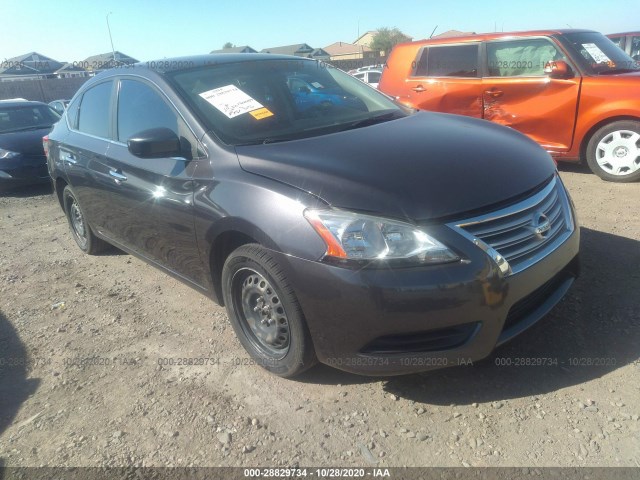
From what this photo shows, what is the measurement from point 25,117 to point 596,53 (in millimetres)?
9201

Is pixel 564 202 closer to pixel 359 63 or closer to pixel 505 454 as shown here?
pixel 505 454

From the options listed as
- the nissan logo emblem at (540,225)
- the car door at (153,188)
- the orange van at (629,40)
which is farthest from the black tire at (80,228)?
the orange van at (629,40)

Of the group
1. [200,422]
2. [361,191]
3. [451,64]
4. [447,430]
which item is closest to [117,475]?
[200,422]

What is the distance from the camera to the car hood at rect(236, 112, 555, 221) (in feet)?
7.26

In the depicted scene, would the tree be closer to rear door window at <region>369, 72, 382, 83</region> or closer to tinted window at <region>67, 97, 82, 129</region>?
rear door window at <region>369, 72, 382, 83</region>

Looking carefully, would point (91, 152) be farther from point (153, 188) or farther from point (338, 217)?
point (338, 217)

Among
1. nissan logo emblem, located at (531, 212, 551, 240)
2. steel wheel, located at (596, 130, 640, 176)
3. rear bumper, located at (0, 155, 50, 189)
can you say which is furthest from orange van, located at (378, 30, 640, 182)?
rear bumper, located at (0, 155, 50, 189)

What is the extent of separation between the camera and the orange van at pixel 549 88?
5.45m

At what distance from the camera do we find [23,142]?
7902 mm

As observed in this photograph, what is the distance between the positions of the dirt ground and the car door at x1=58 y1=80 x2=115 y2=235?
0.93 m

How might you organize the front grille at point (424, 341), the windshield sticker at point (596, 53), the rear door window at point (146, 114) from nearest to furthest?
the front grille at point (424, 341) < the rear door window at point (146, 114) < the windshield sticker at point (596, 53)

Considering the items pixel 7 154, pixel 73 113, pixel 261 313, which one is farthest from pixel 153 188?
pixel 7 154

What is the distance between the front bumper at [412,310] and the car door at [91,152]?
86.9 inches

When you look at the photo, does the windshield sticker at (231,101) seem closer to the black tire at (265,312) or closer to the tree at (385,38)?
the black tire at (265,312)
